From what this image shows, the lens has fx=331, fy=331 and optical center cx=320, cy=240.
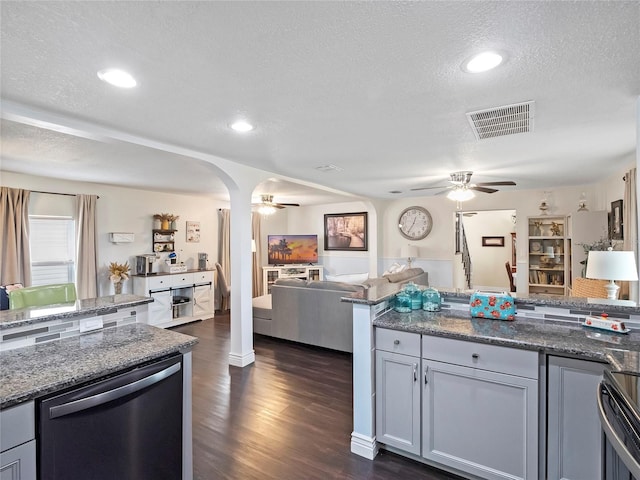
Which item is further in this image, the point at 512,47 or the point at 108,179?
the point at 108,179

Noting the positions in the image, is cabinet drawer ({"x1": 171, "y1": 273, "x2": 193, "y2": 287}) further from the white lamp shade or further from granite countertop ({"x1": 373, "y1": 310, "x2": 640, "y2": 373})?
the white lamp shade

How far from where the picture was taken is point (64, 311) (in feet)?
6.04

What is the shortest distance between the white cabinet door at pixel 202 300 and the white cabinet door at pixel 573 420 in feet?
18.0

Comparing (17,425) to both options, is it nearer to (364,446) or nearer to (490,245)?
(364,446)

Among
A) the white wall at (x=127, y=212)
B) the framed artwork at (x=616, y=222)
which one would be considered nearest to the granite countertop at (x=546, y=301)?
the framed artwork at (x=616, y=222)

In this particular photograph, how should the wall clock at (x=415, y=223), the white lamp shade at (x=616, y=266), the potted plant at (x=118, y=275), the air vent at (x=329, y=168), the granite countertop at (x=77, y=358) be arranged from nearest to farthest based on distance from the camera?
the granite countertop at (x=77, y=358) < the white lamp shade at (x=616, y=266) < the air vent at (x=329, y=168) < the potted plant at (x=118, y=275) < the wall clock at (x=415, y=223)

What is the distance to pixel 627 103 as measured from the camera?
2.14m

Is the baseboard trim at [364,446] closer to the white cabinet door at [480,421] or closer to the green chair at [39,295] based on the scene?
the white cabinet door at [480,421]

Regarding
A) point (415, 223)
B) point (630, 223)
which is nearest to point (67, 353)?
point (630, 223)

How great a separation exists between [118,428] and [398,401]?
1.59 meters

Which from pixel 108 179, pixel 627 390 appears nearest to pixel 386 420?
pixel 627 390

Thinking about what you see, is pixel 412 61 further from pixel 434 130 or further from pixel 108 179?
pixel 108 179

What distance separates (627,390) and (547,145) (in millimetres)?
2629

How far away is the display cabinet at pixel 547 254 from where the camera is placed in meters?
6.15
